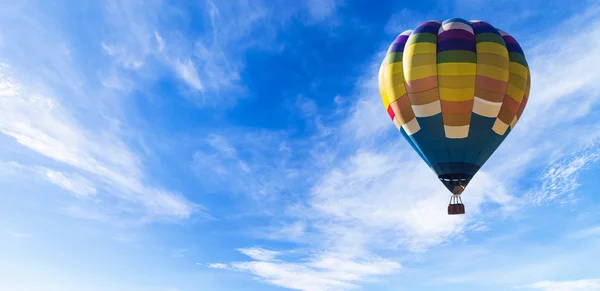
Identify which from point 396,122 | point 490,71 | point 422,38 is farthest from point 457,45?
point 396,122

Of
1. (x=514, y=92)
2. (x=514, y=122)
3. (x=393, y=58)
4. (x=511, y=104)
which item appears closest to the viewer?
(x=514, y=92)

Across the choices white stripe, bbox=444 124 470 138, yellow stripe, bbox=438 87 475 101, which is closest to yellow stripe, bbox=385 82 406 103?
yellow stripe, bbox=438 87 475 101

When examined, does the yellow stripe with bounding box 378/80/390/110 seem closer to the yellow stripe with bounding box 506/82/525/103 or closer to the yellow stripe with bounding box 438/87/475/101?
the yellow stripe with bounding box 438/87/475/101

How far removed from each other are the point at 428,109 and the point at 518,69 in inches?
234

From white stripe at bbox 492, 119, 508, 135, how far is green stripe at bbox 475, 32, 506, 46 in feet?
15.5

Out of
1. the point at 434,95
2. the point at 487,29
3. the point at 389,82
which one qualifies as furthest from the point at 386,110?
the point at 487,29

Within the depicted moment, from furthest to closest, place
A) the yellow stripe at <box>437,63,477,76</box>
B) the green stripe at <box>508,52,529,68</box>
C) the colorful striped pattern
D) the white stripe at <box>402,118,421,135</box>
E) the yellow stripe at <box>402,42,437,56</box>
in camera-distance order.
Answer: the white stripe at <box>402,118,421,135</box> → the green stripe at <box>508,52,529,68</box> → the yellow stripe at <box>402,42,437,56</box> → the colorful striped pattern → the yellow stripe at <box>437,63,477,76</box>

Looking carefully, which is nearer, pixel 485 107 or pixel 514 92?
pixel 485 107

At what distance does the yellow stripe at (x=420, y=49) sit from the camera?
25.8 metres

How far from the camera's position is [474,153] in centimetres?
2595

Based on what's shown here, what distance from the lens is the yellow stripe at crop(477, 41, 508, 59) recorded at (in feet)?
83.4

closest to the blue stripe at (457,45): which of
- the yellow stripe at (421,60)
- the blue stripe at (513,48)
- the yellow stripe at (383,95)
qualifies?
the yellow stripe at (421,60)

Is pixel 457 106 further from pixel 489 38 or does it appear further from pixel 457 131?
pixel 489 38

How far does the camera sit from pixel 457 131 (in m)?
25.7
